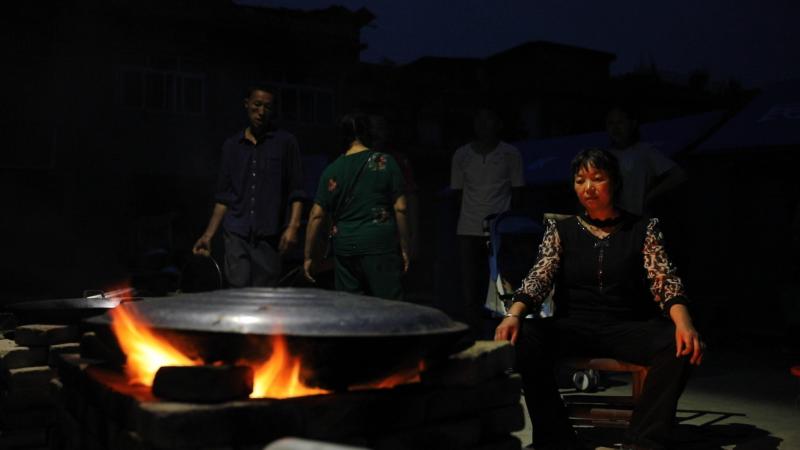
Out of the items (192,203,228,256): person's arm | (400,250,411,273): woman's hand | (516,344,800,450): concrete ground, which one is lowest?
(516,344,800,450): concrete ground

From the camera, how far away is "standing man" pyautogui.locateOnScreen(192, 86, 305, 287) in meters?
4.95

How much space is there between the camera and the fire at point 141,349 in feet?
8.69

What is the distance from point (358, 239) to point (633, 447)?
2.05 meters

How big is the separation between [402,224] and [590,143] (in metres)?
7.68

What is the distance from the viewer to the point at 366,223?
4809mm

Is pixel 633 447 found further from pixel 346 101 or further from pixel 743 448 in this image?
pixel 346 101

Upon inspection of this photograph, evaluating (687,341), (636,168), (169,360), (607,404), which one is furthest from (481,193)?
(169,360)

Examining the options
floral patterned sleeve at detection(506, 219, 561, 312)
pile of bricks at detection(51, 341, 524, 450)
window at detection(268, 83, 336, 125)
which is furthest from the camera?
window at detection(268, 83, 336, 125)

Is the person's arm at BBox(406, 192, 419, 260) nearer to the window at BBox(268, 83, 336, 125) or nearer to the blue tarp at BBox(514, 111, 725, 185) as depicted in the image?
the blue tarp at BBox(514, 111, 725, 185)

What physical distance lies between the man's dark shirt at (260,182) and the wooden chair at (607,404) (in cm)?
213

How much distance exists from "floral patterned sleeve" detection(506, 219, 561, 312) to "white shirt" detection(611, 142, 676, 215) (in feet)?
5.79

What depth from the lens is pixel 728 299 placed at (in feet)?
30.4

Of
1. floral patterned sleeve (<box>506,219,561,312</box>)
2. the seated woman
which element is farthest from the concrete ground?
floral patterned sleeve (<box>506,219,561,312</box>)

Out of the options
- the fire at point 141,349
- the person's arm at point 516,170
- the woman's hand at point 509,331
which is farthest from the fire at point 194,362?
the person's arm at point 516,170
